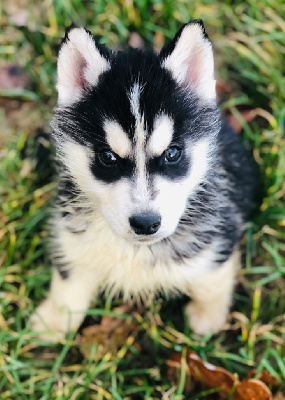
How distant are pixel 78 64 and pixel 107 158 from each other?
536 mm

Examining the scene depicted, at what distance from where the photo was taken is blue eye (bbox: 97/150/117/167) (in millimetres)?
3072

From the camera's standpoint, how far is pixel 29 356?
4.22 m

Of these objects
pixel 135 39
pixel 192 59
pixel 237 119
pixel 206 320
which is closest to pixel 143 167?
pixel 192 59

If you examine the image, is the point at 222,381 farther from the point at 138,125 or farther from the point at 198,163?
the point at 138,125

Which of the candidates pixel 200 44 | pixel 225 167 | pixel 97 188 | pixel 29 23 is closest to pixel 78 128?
pixel 97 188

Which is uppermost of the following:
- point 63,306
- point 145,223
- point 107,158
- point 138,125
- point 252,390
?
point 138,125

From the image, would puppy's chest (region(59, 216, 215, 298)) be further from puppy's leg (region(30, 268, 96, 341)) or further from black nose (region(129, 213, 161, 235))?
black nose (region(129, 213, 161, 235))

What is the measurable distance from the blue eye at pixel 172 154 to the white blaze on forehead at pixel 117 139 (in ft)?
0.71

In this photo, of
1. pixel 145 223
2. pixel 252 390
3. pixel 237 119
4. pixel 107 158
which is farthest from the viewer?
pixel 237 119

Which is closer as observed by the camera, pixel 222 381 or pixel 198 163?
pixel 198 163

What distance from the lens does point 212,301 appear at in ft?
13.7

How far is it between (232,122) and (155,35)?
1037 millimetres

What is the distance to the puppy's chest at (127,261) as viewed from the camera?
3.60m

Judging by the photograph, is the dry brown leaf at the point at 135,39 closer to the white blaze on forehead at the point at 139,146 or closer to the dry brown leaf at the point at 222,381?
the white blaze on forehead at the point at 139,146
